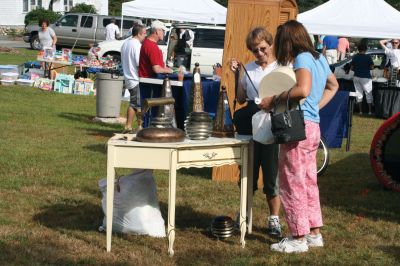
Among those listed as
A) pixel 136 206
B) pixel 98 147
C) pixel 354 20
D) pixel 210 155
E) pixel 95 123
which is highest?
pixel 354 20

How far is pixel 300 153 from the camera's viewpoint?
216 inches

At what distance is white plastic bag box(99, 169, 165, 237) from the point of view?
6.02 metres

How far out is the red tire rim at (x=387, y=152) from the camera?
8234 mm

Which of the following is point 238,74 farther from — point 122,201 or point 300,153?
point 122,201

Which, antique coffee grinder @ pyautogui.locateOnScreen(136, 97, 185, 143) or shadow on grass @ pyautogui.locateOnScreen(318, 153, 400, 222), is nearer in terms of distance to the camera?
antique coffee grinder @ pyautogui.locateOnScreen(136, 97, 185, 143)

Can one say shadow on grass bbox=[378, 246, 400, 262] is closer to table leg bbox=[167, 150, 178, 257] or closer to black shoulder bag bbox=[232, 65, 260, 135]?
black shoulder bag bbox=[232, 65, 260, 135]

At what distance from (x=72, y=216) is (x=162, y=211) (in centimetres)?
88

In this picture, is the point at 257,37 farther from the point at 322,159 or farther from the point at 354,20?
the point at 354,20

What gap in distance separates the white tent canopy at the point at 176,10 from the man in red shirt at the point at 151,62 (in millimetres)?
9560

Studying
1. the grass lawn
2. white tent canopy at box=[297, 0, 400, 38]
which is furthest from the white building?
the grass lawn

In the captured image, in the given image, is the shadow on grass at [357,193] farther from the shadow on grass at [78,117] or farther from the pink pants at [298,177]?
the shadow on grass at [78,117]

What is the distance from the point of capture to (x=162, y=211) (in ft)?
22.9

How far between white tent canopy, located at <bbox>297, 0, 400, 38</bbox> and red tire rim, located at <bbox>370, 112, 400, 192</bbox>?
7.68 metres

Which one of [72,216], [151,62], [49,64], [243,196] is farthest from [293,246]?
[49,64]
